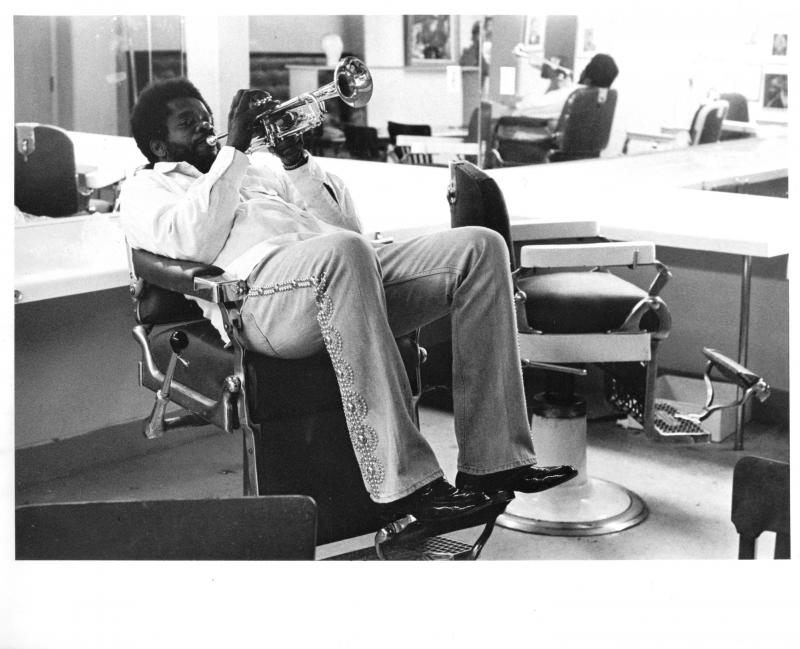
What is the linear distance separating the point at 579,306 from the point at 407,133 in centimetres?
212

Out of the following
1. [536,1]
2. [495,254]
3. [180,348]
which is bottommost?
[180,348]

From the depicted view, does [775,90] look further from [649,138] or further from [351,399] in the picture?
[351,399]

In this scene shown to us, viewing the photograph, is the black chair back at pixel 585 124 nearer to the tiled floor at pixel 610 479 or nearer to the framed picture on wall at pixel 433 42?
the framed picture on wall at pixel 433 42

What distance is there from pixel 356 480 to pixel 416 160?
8.00 ft

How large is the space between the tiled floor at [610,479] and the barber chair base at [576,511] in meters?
0.03

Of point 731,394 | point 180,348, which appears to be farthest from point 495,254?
point 731,394

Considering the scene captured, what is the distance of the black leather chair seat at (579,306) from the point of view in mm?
2902

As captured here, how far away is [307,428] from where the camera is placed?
2.45 meters

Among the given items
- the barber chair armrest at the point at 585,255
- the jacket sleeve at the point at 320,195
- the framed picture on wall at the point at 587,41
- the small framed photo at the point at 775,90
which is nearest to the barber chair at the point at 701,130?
the small framed photo at the point at 775,90

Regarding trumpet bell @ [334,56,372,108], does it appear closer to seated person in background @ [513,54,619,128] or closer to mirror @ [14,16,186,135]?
mirror @ [14,16,186,135]

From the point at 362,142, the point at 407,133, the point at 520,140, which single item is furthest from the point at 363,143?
the point at 520,140
